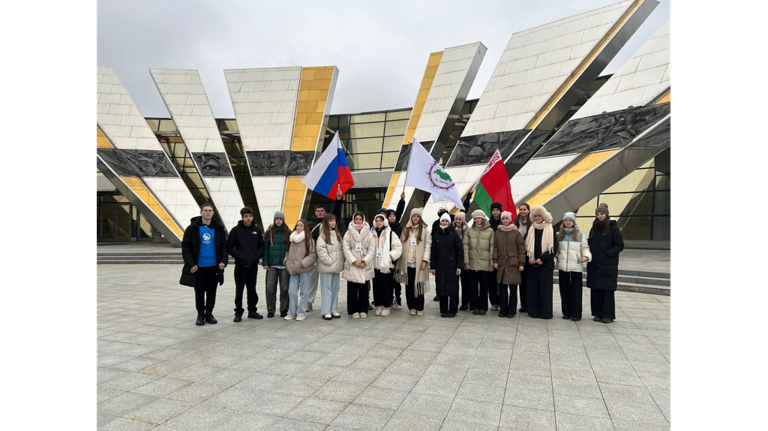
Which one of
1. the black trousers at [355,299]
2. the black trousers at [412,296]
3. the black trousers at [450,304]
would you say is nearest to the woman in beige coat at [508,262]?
the black trousers at [450,304]

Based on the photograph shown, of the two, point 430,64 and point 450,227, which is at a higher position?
point 430,64

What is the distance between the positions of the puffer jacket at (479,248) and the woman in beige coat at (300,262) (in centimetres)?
276

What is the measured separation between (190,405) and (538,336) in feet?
15.3

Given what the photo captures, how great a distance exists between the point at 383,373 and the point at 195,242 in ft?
12.7

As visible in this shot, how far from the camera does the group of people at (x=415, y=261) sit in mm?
7227

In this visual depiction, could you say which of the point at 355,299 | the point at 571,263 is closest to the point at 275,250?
the point at 355,299

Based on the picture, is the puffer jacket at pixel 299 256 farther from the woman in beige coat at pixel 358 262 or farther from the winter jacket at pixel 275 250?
the woman in beige coat at pixel 358 262

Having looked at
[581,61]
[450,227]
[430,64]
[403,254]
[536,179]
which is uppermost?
[430,64]

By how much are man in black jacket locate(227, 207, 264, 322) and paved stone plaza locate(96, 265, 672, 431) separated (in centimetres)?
39

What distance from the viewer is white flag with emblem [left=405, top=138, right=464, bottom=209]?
29.7 ft

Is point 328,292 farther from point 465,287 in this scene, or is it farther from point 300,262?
point 465,287

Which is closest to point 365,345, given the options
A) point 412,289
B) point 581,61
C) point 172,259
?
point 412,289
